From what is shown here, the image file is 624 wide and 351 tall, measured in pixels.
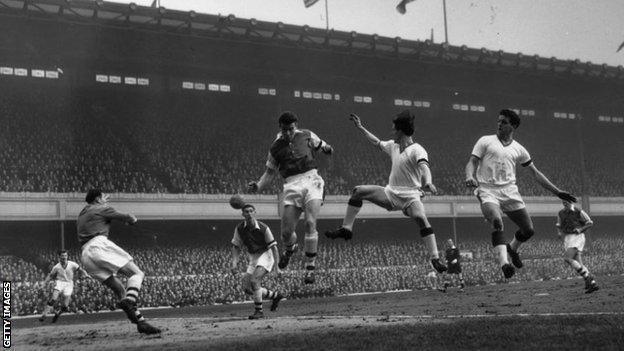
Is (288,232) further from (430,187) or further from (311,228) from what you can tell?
(430,187)

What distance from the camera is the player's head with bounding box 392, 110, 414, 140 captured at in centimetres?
1125

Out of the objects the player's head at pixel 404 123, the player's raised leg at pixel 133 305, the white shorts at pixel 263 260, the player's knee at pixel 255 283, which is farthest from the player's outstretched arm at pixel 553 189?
the player's raised leg at pixel 133 305

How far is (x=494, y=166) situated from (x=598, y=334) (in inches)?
157

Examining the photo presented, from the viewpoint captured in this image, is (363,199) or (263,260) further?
(263,260)

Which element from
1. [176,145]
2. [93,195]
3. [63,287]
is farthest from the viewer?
[176,145]

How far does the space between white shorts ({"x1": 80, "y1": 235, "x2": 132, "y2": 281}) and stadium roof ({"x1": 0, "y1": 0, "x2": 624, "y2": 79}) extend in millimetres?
23855

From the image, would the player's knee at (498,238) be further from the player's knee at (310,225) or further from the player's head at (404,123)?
the player's knee at (310,225)

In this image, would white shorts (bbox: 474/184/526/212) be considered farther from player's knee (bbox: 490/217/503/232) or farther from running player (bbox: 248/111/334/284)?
running player (bbox: 248/111/334/284)

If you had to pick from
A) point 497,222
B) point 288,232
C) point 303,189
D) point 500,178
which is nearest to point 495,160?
point 500,178

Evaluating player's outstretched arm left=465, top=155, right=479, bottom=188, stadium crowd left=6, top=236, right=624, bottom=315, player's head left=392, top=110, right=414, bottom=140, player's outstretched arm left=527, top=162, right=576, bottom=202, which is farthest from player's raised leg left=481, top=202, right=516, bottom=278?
stadium crowd left=6, top=236, right=624, bottom=315

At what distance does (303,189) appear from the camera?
11.9m

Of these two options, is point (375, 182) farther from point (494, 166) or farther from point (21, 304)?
point (494, 166)

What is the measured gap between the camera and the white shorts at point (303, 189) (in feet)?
39.1

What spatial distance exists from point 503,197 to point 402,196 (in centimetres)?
174
